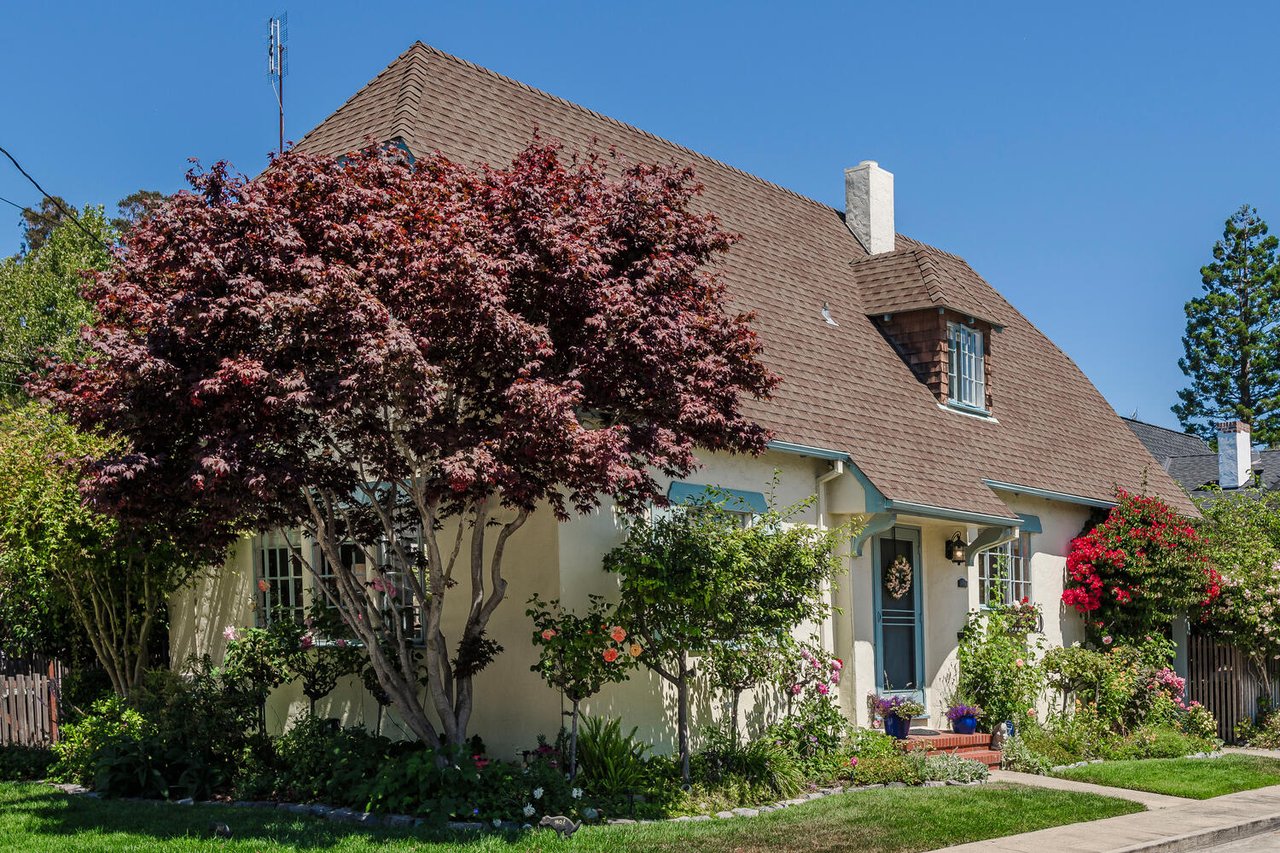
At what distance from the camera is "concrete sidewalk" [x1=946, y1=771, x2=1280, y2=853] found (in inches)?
389

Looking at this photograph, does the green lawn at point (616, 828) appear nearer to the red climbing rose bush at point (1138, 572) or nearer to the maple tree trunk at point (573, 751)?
the maple tree trunk at point (573, 751)

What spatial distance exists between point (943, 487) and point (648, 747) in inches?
200

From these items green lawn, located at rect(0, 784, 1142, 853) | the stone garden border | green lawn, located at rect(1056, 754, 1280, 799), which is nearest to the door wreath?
green lawn, located at rect(1056, 754, 1280, 799)

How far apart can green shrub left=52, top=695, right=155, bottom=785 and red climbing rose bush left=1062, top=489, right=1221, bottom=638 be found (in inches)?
466

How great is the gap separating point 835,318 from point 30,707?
10.5m

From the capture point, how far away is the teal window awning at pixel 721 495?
40.2ft

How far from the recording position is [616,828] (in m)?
9.87

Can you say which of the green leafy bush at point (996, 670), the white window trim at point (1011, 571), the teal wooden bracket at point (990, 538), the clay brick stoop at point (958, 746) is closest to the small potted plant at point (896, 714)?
the clay brick stoop at point (958, 746)

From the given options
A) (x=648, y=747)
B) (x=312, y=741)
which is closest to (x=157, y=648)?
(x=312, y=741)

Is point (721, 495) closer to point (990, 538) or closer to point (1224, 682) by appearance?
point (990, 538)

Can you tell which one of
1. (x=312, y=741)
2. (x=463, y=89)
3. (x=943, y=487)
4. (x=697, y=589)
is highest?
(x=463, y=89)

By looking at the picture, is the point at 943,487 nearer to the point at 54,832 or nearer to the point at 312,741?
the point at 312,741

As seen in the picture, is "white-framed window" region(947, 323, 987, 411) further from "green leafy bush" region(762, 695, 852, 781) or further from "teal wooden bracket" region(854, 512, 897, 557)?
"green leafy bush" region(762, 695, 852, 781)

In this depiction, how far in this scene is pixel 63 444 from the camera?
12.9m
